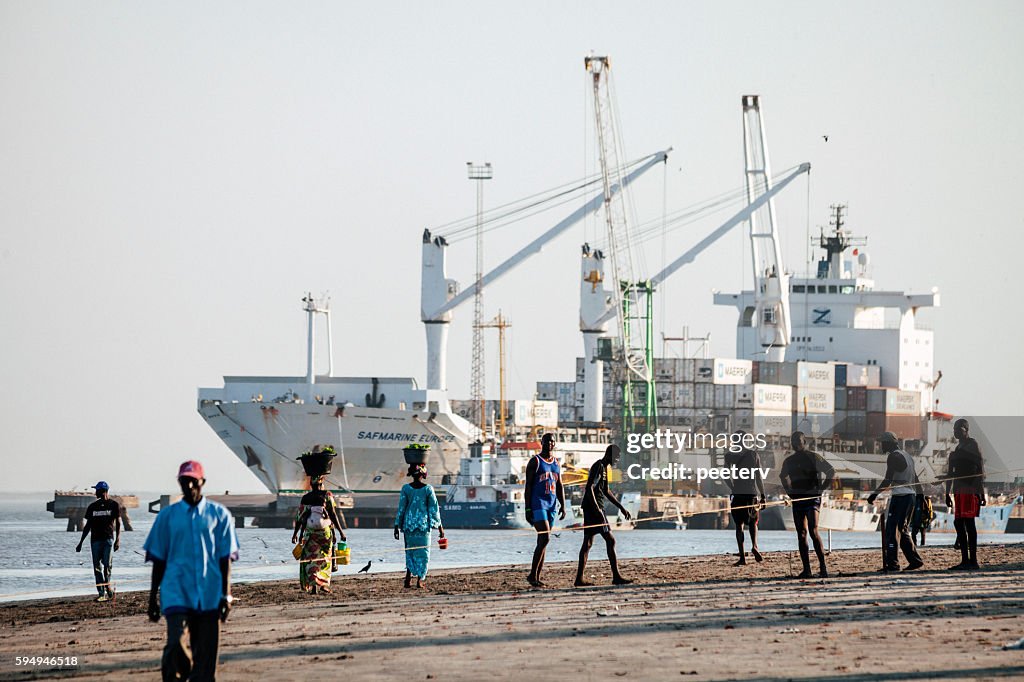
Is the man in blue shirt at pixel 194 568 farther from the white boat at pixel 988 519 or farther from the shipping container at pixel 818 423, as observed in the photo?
the shipping container at pixel 818 423

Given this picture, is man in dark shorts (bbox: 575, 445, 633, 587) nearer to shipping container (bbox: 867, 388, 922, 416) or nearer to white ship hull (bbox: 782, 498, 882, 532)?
white ship hull (bbox: 782, 498, 882, 532)

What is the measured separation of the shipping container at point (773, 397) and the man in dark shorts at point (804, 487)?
69.3 metres

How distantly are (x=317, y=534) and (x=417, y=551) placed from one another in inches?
57.1

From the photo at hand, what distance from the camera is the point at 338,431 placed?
255 feet

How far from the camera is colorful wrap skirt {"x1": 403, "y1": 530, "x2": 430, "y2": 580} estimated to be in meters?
16.4

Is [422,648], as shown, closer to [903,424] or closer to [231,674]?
[231,674]

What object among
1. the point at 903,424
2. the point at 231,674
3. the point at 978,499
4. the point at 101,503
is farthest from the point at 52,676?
the point at 903,424

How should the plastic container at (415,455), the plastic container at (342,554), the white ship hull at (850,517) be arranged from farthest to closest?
the white ship hull at (850,517) < the plastic container at (342,554) < the plastic container at (415,455)

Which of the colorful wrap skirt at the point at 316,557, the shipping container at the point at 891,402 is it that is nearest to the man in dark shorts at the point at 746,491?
the colorful wrap skirt at the point at 316,557

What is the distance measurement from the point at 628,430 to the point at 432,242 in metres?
16.3

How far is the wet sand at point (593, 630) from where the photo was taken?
9336mm

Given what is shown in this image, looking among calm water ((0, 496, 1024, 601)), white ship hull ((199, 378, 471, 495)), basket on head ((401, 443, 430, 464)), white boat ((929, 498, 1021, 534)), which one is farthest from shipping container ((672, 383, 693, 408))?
basket on head ((401, 443, 430, 464))

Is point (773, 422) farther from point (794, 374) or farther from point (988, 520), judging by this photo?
point (988, 520)

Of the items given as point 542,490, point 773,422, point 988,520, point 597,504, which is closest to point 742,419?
point 773,422
